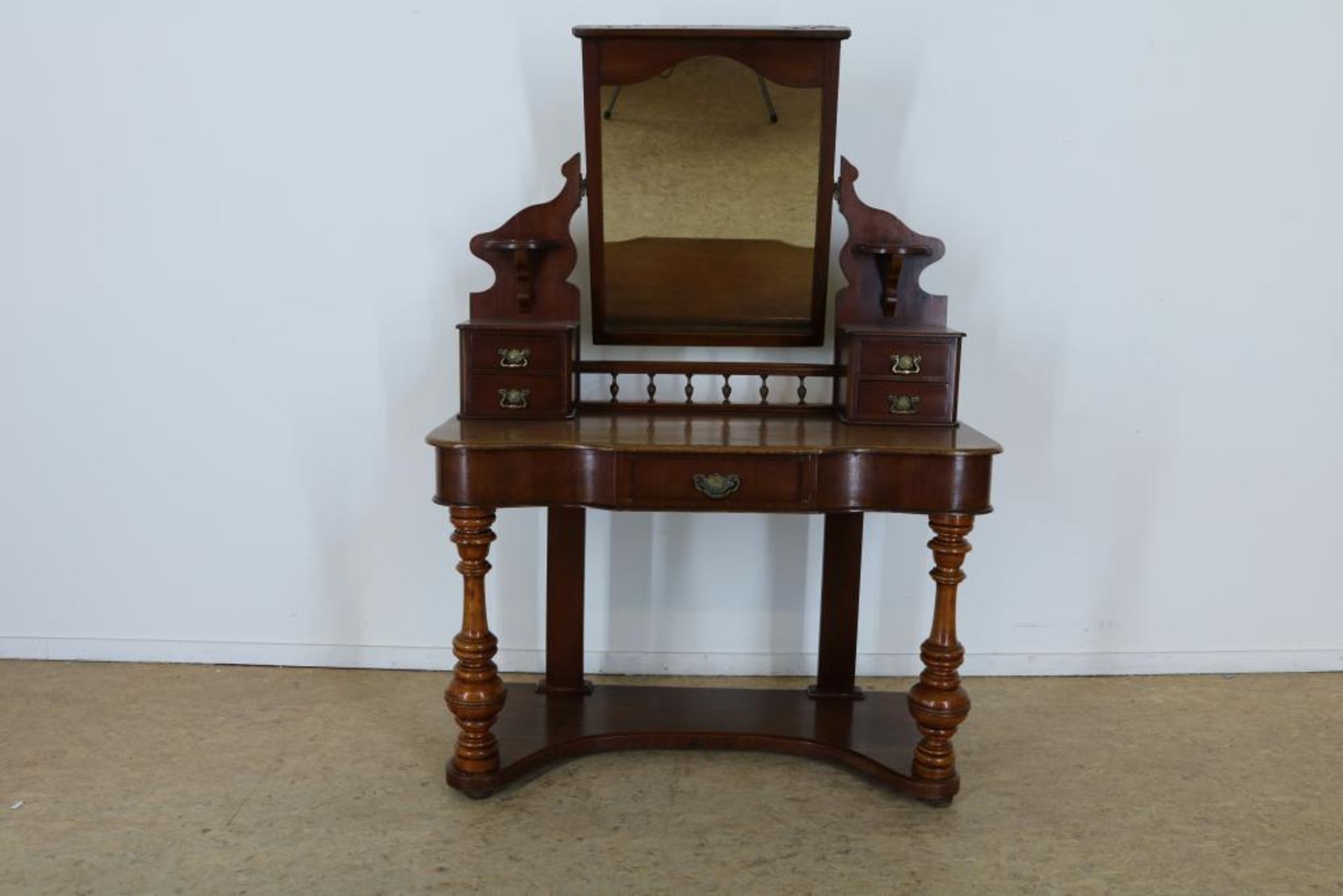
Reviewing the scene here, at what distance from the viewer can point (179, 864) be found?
7.21 ft

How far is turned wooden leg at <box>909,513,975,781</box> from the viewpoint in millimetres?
2420

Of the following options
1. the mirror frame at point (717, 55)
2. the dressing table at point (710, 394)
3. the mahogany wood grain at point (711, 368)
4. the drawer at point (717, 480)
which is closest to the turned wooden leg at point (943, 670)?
the dressing table at point (710, 394)

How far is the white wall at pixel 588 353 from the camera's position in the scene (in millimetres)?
3004

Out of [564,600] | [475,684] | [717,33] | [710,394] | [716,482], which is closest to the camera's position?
[716,482]

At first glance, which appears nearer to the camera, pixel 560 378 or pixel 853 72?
pixel 560 378

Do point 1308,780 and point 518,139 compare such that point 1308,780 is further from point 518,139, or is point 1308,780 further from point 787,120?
point 518,139

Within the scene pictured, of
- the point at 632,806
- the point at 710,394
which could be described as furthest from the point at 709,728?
the point at 710,394

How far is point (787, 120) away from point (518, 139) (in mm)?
768

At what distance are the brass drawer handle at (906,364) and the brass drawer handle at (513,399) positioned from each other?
0.91 metres

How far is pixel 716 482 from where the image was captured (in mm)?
2367

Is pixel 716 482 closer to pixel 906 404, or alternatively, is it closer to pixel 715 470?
pixel 715 470

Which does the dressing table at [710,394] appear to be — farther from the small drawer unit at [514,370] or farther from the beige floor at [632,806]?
the beige floor at [632,806]

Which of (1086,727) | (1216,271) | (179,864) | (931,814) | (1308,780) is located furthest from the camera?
(1216,271)

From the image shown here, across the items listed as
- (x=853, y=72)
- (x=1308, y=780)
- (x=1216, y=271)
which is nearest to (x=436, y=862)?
(x=1308, y=780)
